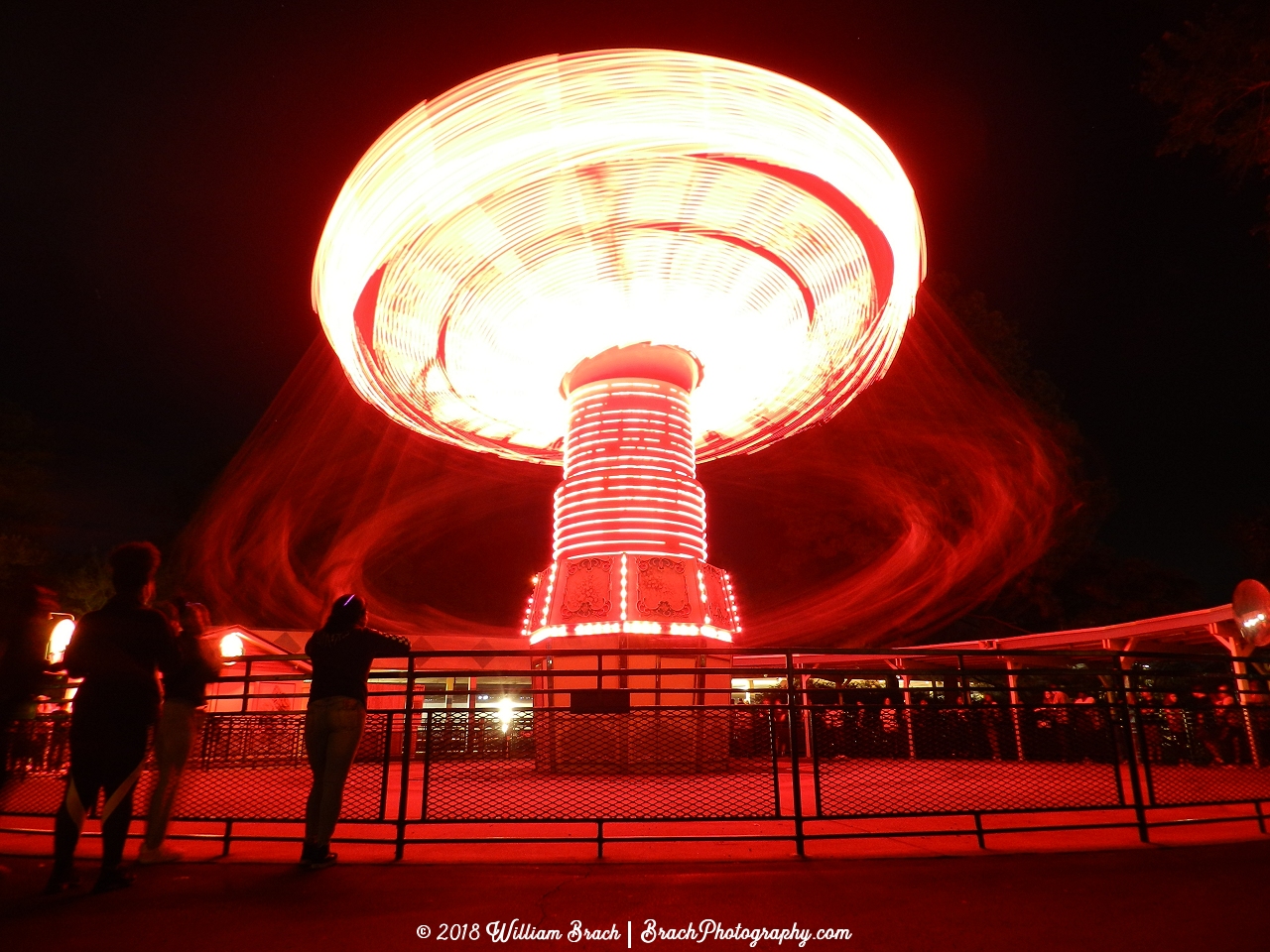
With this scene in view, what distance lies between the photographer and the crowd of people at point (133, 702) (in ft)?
15.1

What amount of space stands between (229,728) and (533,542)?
103 feet

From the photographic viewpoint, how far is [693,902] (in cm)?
438

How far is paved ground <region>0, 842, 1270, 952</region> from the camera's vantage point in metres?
3.83

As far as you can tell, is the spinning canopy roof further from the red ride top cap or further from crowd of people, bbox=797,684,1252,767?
crowd of people, bbox=797,684,1252,767

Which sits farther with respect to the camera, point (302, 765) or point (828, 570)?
point (828, 570)

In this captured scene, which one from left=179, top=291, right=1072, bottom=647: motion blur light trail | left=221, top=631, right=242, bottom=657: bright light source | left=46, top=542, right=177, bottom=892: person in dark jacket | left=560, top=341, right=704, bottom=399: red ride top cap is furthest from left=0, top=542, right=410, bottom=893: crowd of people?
left=179, top=291, right=1072, bottom=647: motion blur light trail

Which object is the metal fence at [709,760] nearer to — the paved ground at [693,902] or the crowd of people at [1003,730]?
the crowd of people at [1003,730]

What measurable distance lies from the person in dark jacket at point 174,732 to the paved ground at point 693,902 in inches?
9.0

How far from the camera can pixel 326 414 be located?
Answer: 34594 millimetres

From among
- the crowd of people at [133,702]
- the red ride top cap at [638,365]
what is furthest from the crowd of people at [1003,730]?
the red ride top cap at [638,365]

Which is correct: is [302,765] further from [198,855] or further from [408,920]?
[408,920]

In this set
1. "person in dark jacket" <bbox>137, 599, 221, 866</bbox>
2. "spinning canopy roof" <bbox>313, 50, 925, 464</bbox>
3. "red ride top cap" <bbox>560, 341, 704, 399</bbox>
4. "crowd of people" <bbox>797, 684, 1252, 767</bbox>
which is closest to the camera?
"person in dark jacket" <bbox>137, 599, 221, 866</bbox>

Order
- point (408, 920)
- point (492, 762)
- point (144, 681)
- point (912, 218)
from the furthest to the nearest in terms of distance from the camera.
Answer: point (912, 218) → point (492, 762) → point (144, 681) → point (408, 920)

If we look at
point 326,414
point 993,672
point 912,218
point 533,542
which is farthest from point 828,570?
point 993,672
